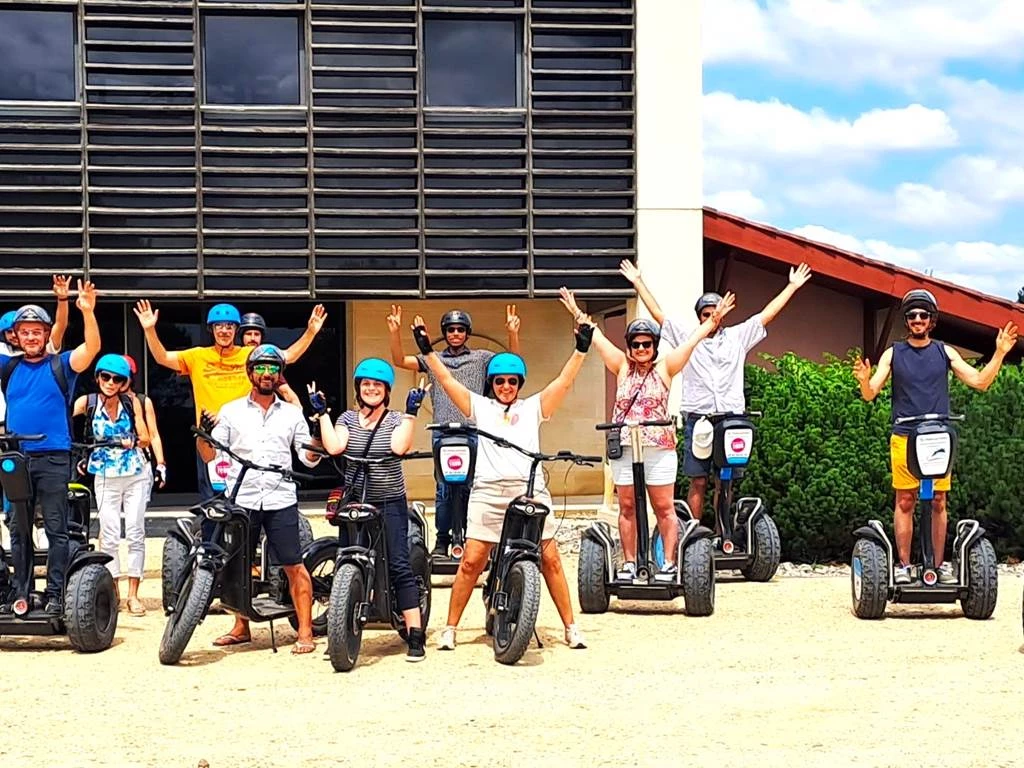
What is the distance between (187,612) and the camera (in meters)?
6.86

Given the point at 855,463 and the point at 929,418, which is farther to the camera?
the point at 855,463

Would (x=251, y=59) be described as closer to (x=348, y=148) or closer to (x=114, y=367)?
(x=348, y=148)

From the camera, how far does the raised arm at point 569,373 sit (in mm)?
6957

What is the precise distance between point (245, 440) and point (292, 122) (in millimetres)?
6906

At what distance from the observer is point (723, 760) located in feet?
16.4

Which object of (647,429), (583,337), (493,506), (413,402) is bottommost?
(493,506)

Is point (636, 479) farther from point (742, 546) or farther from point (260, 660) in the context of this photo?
point (260, 660)

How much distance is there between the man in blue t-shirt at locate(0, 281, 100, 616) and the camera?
24.1ft

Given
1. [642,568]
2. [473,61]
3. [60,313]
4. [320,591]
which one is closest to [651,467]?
[642,568]

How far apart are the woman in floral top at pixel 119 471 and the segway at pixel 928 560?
15.0 ft

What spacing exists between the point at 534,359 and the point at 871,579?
7675 mm

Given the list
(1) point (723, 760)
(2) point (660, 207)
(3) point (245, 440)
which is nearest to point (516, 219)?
(2) point (660, 207)

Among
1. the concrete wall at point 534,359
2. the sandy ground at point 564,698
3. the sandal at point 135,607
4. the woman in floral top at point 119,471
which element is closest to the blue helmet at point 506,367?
the sandy ground at point 564,698

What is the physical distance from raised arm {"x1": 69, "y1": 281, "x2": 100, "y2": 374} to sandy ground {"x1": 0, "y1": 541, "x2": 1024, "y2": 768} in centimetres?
161
